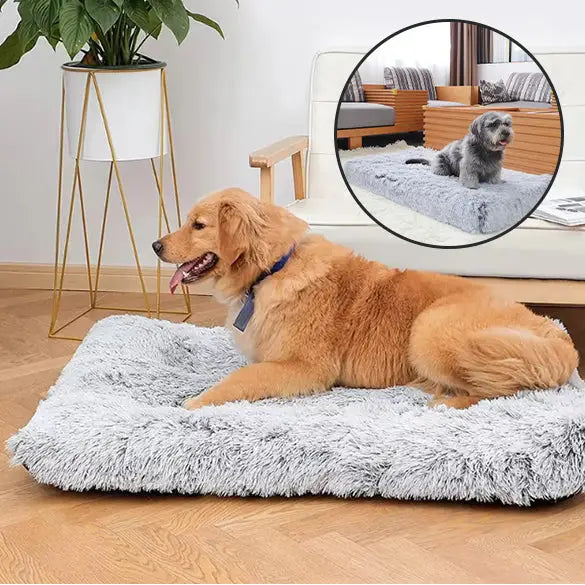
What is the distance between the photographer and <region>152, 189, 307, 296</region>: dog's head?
2379 mm

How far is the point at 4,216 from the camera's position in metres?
3.91

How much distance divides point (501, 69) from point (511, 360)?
1.42 m

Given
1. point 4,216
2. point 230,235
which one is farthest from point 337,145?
point 4,216

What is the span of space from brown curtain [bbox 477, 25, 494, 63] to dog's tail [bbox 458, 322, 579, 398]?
1367 mm

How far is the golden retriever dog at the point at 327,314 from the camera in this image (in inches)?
91.6

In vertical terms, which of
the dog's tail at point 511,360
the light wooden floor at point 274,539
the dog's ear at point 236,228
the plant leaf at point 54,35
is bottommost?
the light wooden floor at point 274,539

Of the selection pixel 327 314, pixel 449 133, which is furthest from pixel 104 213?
pixel 327 314

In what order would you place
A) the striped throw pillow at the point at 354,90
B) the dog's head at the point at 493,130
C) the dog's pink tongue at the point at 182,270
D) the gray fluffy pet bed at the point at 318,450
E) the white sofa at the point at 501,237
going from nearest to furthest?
the gray fluffy pet bed at the point at 318,450, the dog's pink tongue at the point at 182,270, the white sofa at the point at 501,237, the dog's head at the point at 493,130, the striped throw pillow at the point at 354,90

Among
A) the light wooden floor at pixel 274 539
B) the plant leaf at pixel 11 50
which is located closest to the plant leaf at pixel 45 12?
the plant leaf at pixel 11 50

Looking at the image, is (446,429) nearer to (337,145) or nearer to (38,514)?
(38,514)

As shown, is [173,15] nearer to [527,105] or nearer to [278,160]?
[278,160]

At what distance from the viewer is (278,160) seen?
307 centimetres

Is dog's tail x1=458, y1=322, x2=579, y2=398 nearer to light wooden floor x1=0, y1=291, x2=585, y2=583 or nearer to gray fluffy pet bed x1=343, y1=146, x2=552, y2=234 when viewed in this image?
light wooden floor x1=0, y1=291, x2=585, y2=583

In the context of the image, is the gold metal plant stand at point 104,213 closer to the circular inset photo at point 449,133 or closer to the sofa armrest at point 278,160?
the sofa armrest at point 278,160
